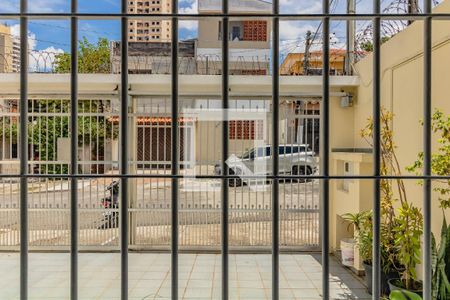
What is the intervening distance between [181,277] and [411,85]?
9.94ft

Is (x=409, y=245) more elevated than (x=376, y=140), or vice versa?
(x=376, y=140)

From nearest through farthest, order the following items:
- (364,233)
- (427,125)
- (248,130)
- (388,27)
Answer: (427,125) → (388,27) → (364,233) → (248,130)

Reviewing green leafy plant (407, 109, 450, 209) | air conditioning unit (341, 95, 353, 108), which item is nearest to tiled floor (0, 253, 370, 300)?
green leafy plant (407, 109, 450, 209)

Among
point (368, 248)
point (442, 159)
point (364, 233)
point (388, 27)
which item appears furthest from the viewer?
point (364, 233)

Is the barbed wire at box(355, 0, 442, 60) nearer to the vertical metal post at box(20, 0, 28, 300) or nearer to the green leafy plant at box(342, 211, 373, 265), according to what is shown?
the vertical metal post at box(20, 0, 28, 300)

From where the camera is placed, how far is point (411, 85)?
3406 millimetres

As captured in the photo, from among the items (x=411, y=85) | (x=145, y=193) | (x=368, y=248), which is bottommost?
(x=368, y=248)

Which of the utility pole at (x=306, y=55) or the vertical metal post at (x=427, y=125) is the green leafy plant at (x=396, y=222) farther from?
the vertical metal post at (x=427, y=125)

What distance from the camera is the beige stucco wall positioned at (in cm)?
279

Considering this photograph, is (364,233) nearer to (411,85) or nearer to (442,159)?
(442,159)

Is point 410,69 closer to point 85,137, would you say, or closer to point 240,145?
point 240,145

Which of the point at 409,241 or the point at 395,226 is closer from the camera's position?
the point at 409,241

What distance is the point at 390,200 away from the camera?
11.1 feet

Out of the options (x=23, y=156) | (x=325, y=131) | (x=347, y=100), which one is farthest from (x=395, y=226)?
(x=23, y=156)
